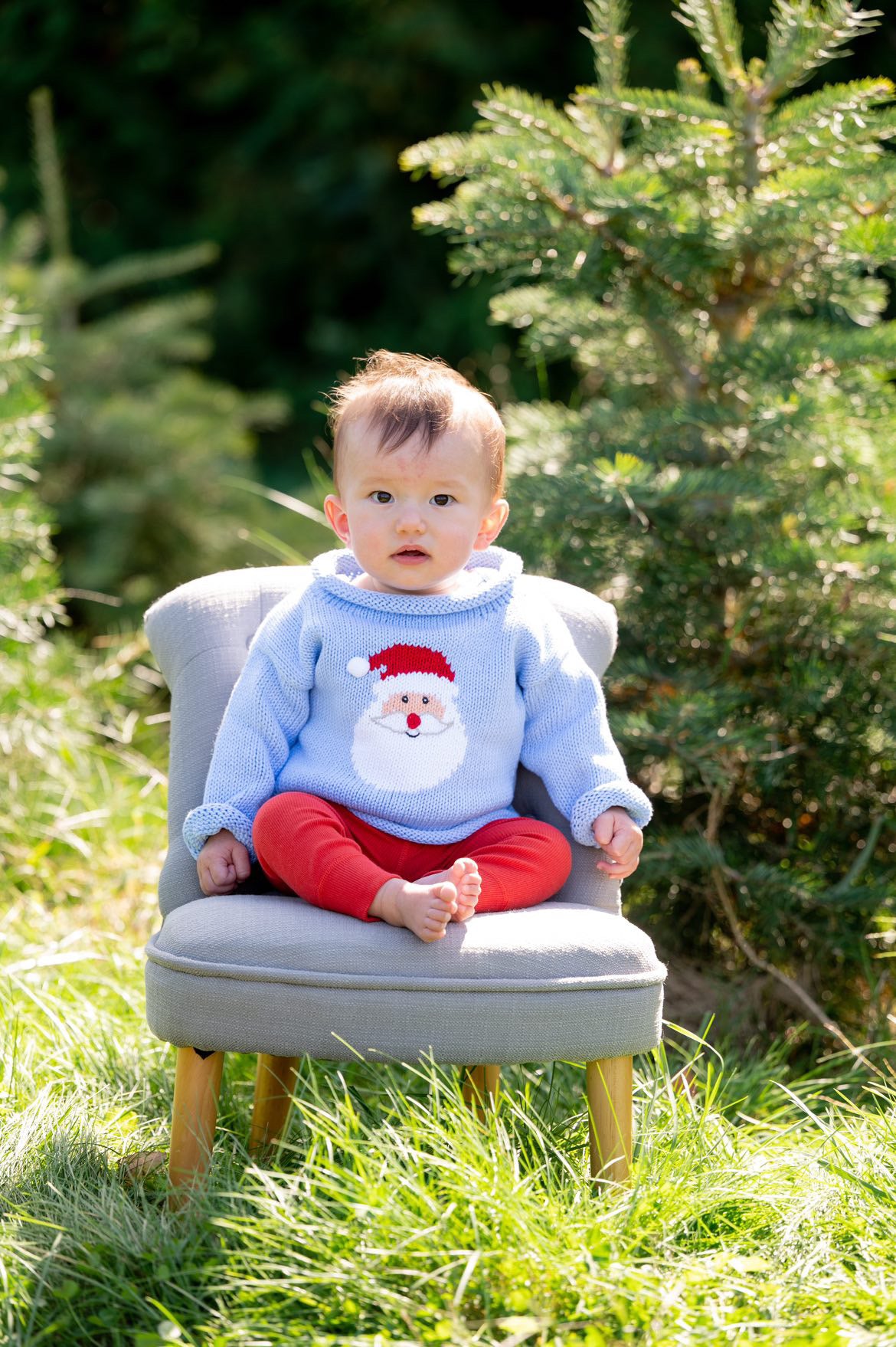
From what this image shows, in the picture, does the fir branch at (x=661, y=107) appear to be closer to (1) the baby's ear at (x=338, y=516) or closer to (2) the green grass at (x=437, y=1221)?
(1) the baby's ear at (x=338, y=516)

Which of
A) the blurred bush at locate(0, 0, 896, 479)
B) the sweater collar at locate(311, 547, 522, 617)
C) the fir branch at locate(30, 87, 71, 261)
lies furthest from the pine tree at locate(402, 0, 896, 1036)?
the blurred bush at locate(0, 0, 896, 479)

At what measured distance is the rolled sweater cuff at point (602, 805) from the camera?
221cm

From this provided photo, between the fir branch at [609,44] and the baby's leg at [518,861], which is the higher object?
the fir branch at [609,44]

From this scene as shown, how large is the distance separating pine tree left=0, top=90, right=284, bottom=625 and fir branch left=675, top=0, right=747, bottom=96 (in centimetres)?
273

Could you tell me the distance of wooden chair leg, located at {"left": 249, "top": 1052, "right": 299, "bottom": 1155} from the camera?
2.32 metres

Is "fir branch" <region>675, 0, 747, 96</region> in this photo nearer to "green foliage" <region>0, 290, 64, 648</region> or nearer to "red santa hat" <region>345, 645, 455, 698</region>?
"red santa hat" <region>345, 645, 455, 698</region>

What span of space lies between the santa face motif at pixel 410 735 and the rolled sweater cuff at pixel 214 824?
20 cm

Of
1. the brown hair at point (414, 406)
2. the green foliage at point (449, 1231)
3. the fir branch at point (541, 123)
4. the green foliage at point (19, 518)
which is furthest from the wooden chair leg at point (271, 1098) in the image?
the fir branch at point (541, 123)

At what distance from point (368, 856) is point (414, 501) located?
569 mm

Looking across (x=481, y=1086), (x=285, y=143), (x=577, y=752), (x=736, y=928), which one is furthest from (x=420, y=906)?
(x=285, y=143)

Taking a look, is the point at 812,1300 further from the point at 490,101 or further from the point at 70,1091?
the point at 490,101

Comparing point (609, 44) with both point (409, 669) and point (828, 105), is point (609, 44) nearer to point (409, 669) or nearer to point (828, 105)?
point (828, 105)

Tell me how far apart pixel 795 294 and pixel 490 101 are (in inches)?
31.2

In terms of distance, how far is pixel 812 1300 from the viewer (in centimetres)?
185
